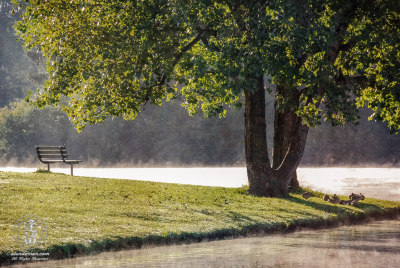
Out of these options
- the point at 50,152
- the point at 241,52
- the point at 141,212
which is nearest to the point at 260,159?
the point at 241,52

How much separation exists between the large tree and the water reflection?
426cm

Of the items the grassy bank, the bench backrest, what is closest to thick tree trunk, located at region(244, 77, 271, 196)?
the grassy bank

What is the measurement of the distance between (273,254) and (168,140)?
3944cm

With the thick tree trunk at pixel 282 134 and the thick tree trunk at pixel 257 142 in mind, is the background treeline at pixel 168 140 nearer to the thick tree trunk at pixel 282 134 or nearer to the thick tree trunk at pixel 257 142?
the thick tree trunk at pixel 282 134

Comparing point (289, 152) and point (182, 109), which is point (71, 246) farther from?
point (182, 109)

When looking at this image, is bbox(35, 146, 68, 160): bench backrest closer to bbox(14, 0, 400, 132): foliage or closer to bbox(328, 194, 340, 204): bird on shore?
bbox(14, 0, 400, 132): foliage

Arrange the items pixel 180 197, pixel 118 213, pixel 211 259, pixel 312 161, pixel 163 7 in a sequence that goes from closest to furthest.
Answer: pixel 211 259
pixel 118 213
pixel 163 7
pixel 180 197
pixel 312 161

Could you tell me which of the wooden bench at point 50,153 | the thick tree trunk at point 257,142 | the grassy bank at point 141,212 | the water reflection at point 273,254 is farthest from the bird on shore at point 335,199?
the wooden bench at point 50,153

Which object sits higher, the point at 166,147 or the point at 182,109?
the point at 182,109

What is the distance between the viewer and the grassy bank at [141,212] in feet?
33.6

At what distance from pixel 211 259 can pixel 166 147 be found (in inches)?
1559

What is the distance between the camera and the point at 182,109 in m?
48.5

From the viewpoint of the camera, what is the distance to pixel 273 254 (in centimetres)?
953

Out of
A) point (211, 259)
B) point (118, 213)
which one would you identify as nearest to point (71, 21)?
point (118, 213)
